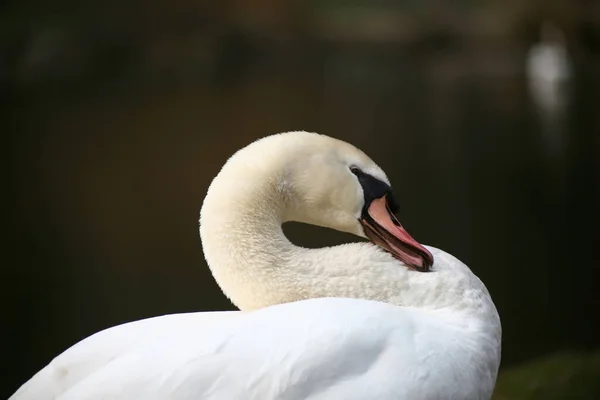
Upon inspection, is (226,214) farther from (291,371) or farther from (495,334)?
(495,334)

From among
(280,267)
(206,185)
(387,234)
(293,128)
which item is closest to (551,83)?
(293,128)

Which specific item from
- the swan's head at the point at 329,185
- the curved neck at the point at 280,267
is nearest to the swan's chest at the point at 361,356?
the curved neck at the point at 280,267

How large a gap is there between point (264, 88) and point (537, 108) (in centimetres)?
553

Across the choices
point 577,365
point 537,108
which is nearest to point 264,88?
point 537,108

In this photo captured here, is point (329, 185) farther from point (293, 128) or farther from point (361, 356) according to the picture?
point (293, 128)

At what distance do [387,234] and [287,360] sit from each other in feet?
1.46

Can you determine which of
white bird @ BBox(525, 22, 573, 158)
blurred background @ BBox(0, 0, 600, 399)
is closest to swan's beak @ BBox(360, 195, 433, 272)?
blurred background @ BBox(0, 0, 600, 399)

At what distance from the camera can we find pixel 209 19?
81.5 feet

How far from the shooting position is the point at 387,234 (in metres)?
2.10

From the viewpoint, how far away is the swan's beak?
6.82 ft

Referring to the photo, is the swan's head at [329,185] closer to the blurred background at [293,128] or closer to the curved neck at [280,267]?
the curved neck at [280,267]

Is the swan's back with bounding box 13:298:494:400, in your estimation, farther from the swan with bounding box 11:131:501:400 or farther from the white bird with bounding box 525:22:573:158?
the white bird with bounding box 525:22:573:158

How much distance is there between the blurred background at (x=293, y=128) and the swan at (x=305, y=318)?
4.54 ft

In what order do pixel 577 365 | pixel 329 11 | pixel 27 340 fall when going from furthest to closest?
pixel 329 11
pixel 27 340
pixel 577 365
